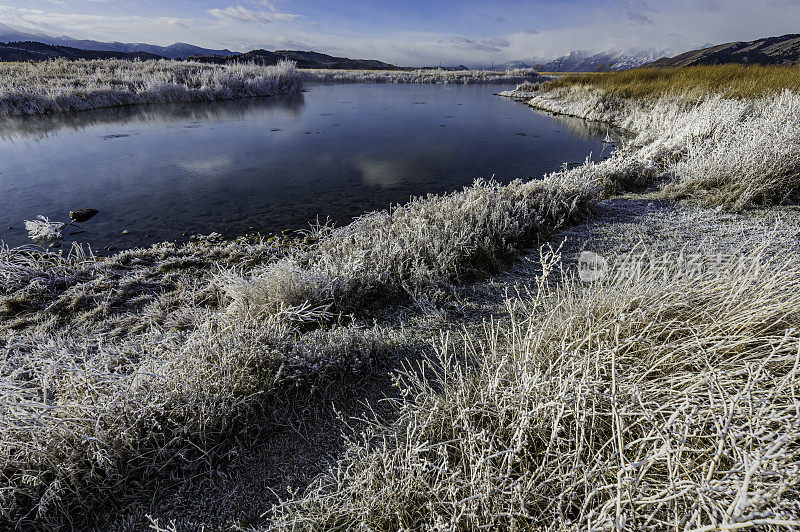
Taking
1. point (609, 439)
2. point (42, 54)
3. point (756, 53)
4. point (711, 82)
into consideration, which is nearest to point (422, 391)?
point (609, 439)

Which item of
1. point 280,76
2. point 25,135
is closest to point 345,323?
point 25,135

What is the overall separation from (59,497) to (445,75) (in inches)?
2076

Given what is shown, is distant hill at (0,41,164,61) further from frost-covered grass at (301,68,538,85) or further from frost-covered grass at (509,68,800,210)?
frost-covered grass at (509,68,800,210)

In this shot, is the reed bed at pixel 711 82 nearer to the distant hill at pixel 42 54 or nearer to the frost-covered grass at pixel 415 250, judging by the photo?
the frost-covered grass at pixel 415 250

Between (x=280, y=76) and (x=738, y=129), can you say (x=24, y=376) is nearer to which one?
(x=738, y=129)

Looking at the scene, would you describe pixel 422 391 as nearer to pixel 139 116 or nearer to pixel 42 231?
pixel 42 231

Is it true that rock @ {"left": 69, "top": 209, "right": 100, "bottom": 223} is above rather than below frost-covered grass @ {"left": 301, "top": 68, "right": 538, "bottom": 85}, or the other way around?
below

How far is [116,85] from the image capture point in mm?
18141

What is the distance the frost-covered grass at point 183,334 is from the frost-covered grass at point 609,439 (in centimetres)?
77

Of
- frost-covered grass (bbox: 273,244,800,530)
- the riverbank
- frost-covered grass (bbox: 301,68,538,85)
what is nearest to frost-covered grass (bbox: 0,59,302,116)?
frost-covered grass (bbox: 301,68,538,85)

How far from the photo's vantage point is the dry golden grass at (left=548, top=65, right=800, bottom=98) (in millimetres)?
10570

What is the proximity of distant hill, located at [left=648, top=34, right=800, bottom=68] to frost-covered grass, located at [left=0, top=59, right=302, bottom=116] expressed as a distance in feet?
312

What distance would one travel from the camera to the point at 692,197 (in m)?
5.84

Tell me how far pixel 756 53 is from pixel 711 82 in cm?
12753
